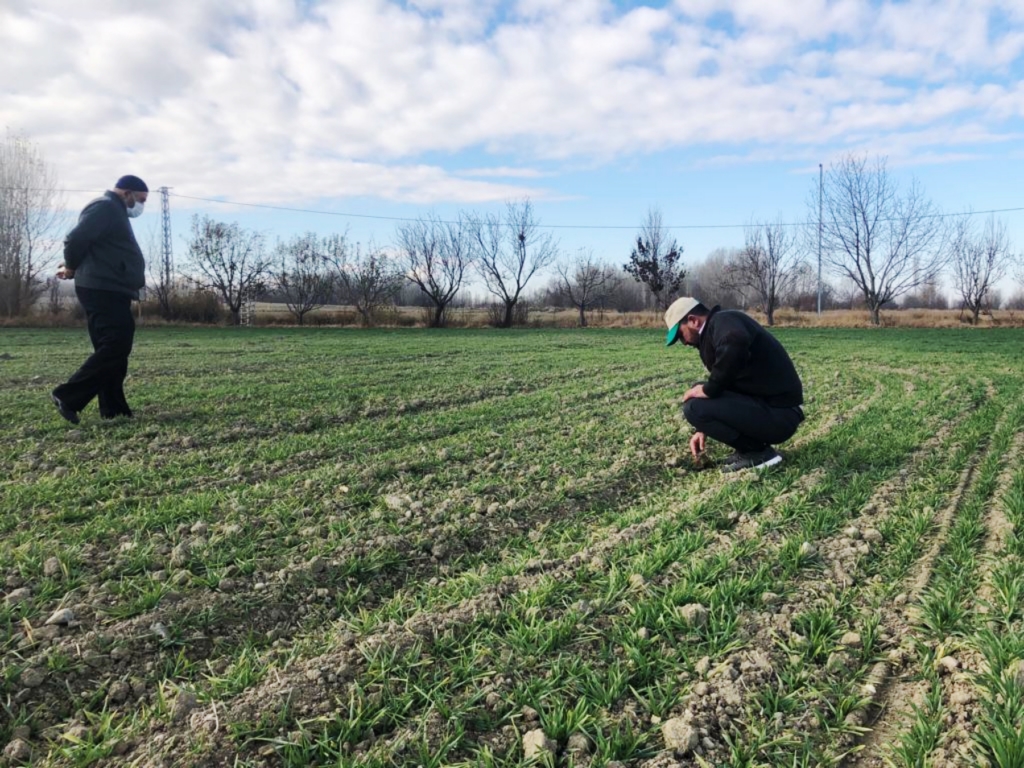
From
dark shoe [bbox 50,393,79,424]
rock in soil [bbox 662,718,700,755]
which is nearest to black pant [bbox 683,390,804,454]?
rock in soil [bbox 662,718,700,755]

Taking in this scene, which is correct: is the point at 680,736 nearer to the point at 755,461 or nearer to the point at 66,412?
the point at 755,461

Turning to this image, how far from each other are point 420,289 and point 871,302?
92.4ft

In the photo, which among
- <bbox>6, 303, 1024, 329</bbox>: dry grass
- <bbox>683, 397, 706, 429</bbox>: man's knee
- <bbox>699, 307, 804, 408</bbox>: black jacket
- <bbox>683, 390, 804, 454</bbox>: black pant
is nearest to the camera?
<bbox>699, 307, 804, 408</bbox>: black jacket

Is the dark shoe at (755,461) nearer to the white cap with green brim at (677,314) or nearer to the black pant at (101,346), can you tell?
the white cap with green brim at (677,314)

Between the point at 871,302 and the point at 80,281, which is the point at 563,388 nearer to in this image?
the point at 80,281

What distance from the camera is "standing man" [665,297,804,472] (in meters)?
4.87

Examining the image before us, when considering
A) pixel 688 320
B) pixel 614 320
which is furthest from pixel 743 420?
pixel 614 320

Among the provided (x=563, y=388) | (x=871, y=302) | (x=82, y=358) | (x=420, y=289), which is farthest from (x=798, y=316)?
(x=82, y=358)

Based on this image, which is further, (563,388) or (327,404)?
(563,388)

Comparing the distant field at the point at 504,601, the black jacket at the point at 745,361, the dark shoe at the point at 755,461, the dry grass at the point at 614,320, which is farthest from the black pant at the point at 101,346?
the dry grass at the point at 614,320

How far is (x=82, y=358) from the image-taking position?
42.8 feet

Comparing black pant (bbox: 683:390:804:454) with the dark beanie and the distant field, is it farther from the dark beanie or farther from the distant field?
the dark beanie

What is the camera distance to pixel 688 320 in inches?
195

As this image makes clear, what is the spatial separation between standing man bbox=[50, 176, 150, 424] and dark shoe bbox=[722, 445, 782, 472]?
565cm
